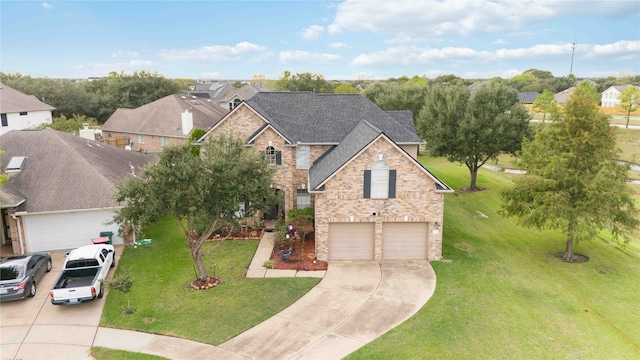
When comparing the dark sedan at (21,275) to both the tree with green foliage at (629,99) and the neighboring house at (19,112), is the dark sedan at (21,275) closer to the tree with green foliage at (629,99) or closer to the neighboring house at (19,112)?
the neighboring house at (19,112)

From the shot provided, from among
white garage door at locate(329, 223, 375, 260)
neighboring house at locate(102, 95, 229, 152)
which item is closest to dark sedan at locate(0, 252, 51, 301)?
white garage door at locate(329, 223, 375, 260)

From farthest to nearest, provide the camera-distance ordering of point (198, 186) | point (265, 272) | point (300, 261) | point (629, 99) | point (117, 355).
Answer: point (629, 99)
point (300, 261)
point (265, 272)
point (198, 186)
point (117, 355)

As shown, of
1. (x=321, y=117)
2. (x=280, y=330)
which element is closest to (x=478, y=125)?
(x=321, y=117)

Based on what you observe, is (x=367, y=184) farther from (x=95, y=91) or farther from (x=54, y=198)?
(x=95, y=91)

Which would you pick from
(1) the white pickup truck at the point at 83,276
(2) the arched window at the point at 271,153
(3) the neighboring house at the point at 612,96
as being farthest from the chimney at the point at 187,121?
(3) the neighboring house at the point at 612,96

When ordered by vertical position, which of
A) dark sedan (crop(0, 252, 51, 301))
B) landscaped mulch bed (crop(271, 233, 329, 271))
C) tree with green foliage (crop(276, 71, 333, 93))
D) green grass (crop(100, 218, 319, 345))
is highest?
tree with green foliage (crop(276, 71, 333, 93))

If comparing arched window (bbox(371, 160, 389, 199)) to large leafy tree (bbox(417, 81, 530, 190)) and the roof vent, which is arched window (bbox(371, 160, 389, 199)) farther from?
the roof vent
